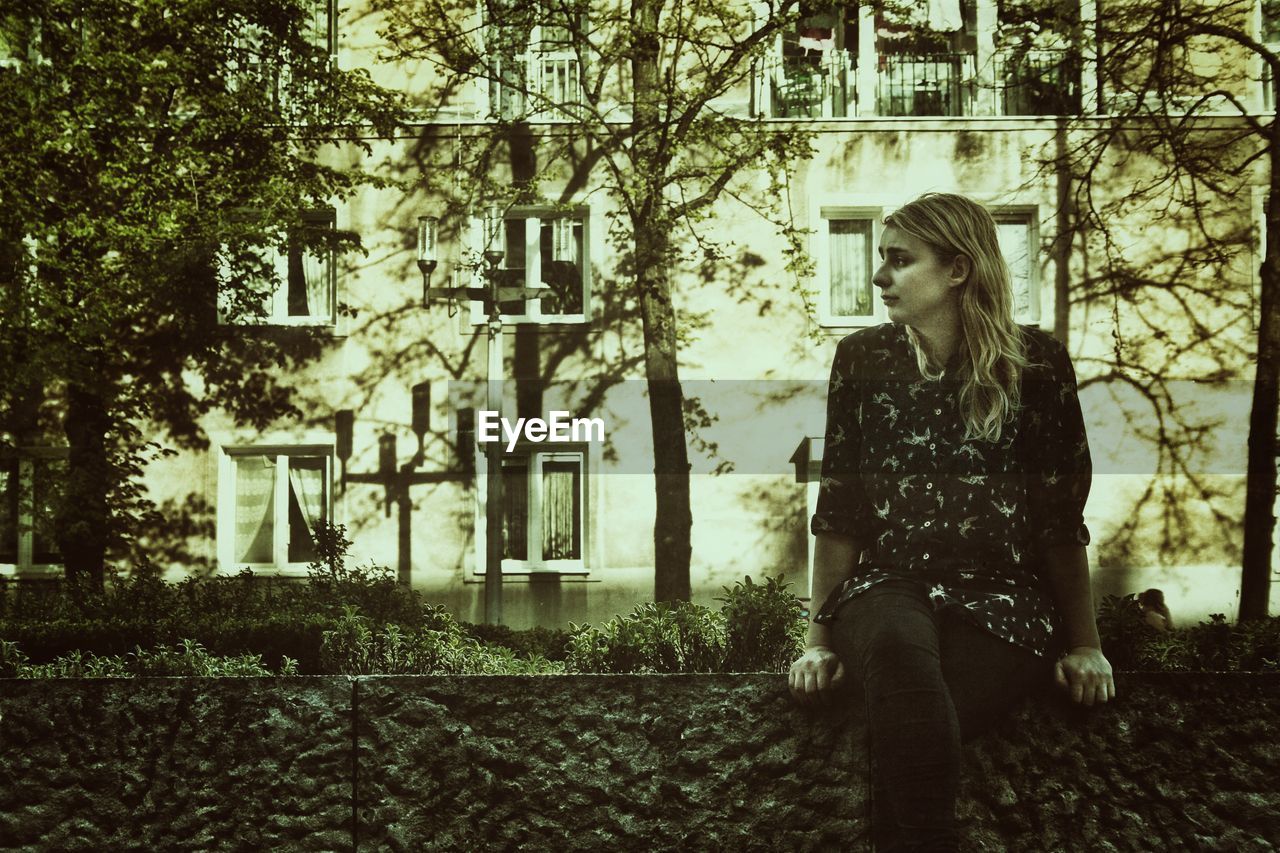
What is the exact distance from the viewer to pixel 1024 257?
225 inches

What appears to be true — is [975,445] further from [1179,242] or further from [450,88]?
[450,88]

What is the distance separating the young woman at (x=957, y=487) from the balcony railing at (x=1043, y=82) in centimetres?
380

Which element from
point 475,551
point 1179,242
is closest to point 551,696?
point 475,551

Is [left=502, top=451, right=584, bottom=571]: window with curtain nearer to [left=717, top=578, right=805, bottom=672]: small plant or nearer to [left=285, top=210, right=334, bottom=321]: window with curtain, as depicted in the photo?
[left=285, top=210, right=334, bottom=321]: window with curtain

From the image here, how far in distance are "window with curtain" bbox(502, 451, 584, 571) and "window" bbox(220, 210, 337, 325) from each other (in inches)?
54.3

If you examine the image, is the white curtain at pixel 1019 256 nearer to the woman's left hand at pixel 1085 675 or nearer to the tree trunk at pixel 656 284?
the tree trunk at pixel 656 284

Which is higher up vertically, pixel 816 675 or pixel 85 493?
pixel 85 493

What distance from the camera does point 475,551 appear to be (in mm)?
6008

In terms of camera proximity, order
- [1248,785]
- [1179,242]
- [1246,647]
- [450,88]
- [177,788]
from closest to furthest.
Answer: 1. [1248,785]
2. [177,788]
3. [1246,647]
4. [1179,242]
5. [450,88]

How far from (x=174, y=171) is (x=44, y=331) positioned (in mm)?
1074

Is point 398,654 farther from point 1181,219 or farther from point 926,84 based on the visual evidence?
point 1181,219

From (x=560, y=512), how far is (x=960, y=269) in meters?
4.15

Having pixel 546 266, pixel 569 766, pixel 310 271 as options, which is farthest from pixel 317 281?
pixel 569 766

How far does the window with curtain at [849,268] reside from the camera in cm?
637
